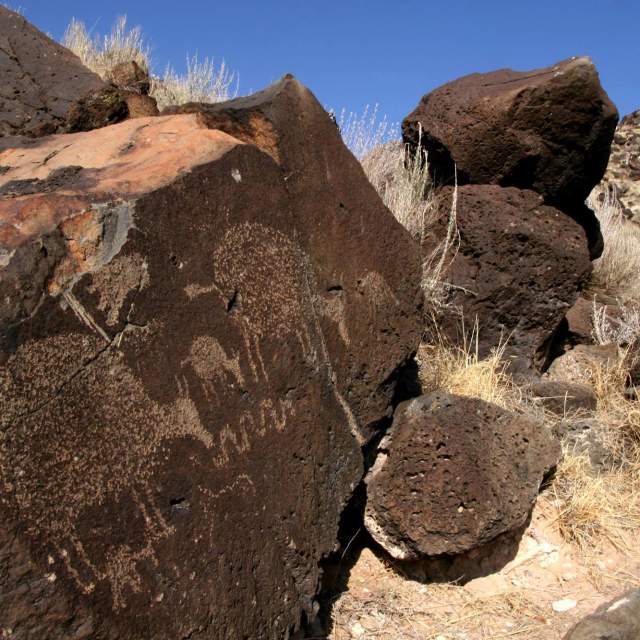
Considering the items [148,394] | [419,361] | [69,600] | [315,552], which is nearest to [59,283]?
[148,394]

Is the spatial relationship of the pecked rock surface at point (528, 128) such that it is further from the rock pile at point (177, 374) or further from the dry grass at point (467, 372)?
the rock pile at point (177, 374)

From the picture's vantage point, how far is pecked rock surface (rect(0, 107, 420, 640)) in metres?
1.77

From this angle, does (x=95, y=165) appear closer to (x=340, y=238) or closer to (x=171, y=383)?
(x=171, y=383)

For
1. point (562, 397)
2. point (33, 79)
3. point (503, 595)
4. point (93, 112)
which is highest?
point (33, 79)

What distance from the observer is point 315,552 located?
97.3 inches

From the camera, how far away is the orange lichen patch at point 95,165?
1.91 meters

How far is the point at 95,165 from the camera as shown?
240 cm

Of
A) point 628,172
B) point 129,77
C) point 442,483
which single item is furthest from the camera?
point 628,172

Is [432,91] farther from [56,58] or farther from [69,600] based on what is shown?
[69,600]

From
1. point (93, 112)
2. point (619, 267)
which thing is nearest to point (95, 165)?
point (93, 112)

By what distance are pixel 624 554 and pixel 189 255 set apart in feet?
8.49

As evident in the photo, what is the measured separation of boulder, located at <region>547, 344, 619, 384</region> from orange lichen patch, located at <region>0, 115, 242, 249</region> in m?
3.52

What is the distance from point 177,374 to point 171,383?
3cm

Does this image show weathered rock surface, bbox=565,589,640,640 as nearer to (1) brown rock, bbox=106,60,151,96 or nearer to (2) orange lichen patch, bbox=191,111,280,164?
(2) orange lichen patch, bbox=191,111,280,164
